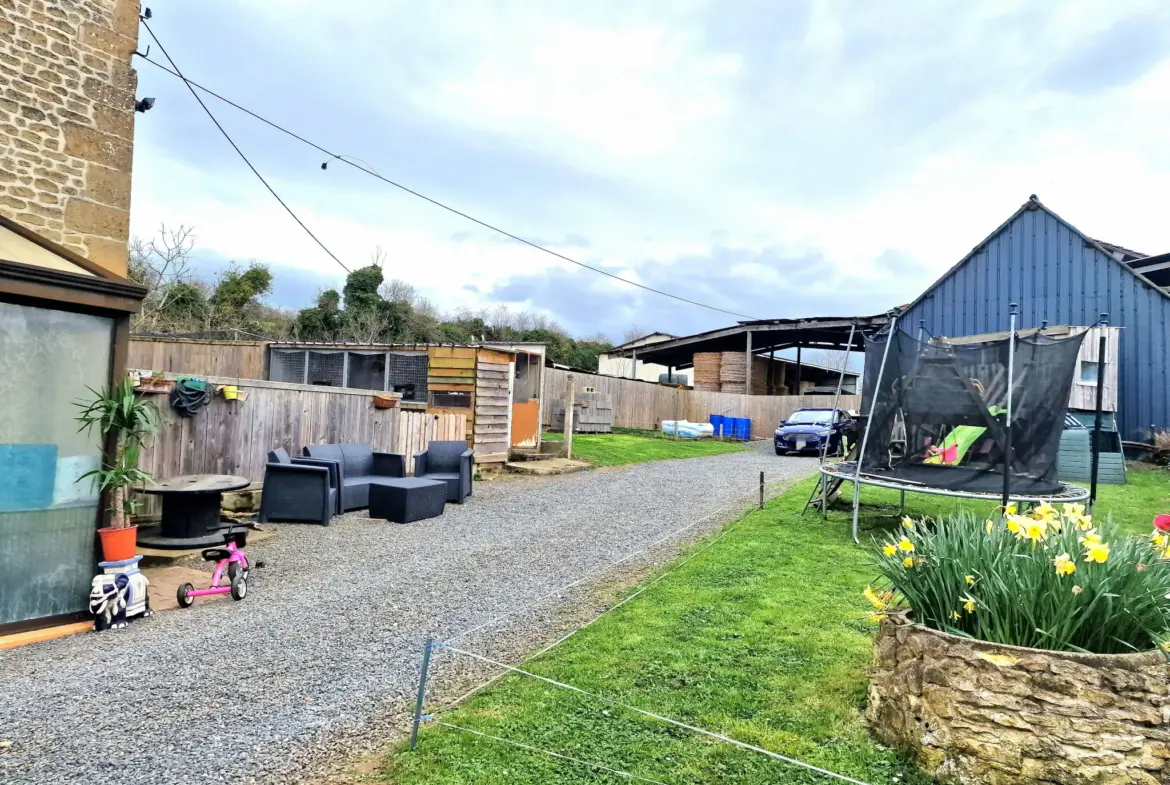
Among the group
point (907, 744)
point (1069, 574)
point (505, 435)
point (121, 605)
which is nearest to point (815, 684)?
point (907, 744)

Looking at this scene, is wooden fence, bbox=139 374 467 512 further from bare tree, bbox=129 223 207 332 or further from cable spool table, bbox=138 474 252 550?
bare tree, bbox=129 223 207 332

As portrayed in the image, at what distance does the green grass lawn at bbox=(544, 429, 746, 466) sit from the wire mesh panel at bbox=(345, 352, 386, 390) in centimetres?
484

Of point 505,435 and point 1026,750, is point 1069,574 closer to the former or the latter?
point 1026,750

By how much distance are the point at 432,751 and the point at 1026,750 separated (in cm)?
233

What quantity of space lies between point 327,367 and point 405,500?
7982mm

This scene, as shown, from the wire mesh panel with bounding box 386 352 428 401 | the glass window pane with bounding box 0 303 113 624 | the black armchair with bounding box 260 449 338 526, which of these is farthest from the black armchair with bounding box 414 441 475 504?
the glass window pane with bounding box 0 303 113 624

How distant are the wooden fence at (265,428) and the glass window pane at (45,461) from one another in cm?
272

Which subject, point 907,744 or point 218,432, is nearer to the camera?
point 907,744

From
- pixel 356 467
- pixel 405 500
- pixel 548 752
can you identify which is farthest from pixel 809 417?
pixel 548 752

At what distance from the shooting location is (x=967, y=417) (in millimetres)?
7574

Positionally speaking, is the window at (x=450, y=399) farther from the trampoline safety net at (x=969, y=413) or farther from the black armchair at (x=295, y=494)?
the trampoline safety net at (x=969, y=413)

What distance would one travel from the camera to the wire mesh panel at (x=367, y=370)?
14.8 m

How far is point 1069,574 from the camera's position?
8.71 ft

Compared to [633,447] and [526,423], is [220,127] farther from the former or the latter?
[633,447]
